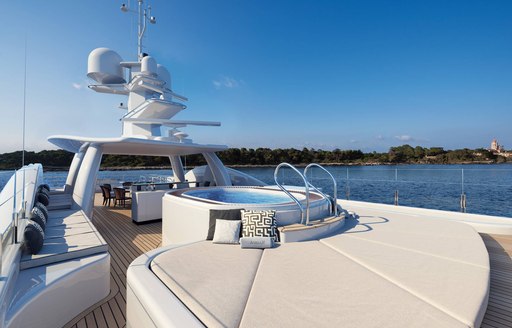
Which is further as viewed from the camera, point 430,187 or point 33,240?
point 430,187

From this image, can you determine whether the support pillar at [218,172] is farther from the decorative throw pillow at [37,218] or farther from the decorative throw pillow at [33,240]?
the decorative throw pillow at [33,240]

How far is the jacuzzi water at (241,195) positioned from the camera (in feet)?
20.8

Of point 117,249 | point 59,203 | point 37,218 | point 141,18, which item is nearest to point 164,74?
point 141,18

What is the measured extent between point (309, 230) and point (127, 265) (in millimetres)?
2680

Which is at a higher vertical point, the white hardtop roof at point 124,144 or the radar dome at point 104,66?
the radar dome at point 104,66

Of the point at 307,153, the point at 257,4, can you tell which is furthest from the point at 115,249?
the point at 307,153

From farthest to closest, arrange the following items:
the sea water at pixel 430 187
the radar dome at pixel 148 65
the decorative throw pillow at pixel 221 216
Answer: the radar dome at pixel 148 65, the sea water at pixel 430 187, the decorative throw pillow at pixel 221 216

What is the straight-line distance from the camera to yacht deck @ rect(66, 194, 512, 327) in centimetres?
232

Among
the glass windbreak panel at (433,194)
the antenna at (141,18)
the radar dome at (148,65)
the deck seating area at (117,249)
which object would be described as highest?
the antenna at (141,18)

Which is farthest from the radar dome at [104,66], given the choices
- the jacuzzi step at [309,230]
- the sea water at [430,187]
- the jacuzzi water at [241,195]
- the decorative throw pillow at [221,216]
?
the jacuzzi step at [309,230]

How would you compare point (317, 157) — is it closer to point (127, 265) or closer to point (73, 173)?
point (73, 173)

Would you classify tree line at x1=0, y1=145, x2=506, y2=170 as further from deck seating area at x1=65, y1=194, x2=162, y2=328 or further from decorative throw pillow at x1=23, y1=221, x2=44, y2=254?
decorative throw pillow at x1=23, y1=221, x2=44, y2=254

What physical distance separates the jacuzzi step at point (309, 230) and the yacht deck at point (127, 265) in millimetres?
1859

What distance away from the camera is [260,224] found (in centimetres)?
340
